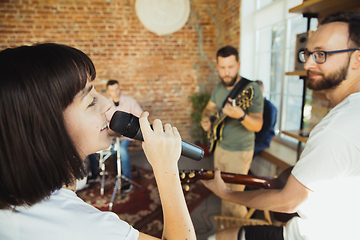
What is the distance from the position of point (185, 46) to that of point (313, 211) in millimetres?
4250

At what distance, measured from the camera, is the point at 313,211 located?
1015mm

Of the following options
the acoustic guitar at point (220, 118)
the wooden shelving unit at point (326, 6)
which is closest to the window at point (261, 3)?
the wooden shelving unit at point (326, 6)

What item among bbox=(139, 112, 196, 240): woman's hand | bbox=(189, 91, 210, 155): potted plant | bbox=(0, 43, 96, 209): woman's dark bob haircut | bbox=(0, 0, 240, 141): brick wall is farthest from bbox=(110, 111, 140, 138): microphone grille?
bbox=(189, 91, 210, 155): potted plant

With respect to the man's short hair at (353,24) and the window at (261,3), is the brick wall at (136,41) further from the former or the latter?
the man's short hair at (353,24)

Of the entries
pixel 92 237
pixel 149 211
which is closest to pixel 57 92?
pixel 92 237

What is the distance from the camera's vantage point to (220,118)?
7.91ft

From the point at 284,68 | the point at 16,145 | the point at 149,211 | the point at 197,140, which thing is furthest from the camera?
the point at 197,140

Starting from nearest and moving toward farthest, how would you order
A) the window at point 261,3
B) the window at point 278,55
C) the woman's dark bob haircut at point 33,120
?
1. the woman's dark bob haircut at point 33,120
2. the window at point 278,55
3. the window at point 261,3

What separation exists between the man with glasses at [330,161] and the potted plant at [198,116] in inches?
133

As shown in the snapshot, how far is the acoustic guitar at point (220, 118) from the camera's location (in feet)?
7.03

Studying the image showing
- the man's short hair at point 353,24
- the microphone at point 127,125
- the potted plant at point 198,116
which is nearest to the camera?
the microphone at point 127,125

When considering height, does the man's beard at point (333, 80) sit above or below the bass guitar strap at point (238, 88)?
above

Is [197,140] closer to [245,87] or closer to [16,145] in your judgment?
[245,87]

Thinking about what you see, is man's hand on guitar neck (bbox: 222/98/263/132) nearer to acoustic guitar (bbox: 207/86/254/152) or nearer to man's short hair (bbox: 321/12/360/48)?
acoustic guitar (bbox: 207/86/254/152)
